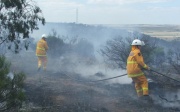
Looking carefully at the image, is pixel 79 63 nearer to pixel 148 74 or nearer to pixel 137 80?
pixel 148 74

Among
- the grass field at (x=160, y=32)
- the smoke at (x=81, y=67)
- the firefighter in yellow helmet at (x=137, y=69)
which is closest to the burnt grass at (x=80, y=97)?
the firefighter in yellow helmet at (x=137, y=69)

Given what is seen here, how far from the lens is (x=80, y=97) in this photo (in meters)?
8.52

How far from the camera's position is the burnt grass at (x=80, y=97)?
295 inches

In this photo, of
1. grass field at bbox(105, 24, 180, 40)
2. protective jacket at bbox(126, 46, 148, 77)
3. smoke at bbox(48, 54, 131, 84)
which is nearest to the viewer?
protective jacket at bbox(126, 46, 148, 77)

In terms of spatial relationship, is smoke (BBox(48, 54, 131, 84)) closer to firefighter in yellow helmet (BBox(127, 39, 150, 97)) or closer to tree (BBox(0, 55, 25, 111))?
firefighter in yellow helmet (BBox(127, 39, 150, 97))

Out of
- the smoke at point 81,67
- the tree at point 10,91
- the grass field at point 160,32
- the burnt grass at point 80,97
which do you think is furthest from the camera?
the grass field at point 160,32

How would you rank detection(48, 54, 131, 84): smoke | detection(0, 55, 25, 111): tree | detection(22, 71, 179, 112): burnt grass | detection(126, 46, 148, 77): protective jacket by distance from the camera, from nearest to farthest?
detection(0, 55, 25, 111): tree, detection(22, 71, 179, 112): burnt grass, detection(126, 46, 148, 77): protective jacket, detection(48, 54, 131, 84): smoke

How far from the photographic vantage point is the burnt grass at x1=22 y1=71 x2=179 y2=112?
24.6ft

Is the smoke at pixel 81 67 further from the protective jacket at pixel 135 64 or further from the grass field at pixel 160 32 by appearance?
the grass field at pixel 160 32

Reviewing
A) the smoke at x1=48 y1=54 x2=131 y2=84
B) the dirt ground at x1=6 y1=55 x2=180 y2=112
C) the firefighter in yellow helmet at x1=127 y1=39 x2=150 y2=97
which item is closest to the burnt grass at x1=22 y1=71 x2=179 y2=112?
the dirt ground at x1=6 y1=55 x2=180 y2=112

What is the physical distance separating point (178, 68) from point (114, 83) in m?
2.56

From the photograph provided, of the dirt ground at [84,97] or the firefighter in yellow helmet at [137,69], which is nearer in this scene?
the dirt ground at [84,97]

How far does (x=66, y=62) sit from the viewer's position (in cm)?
1630

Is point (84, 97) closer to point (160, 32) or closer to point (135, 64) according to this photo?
point (135, 64)
